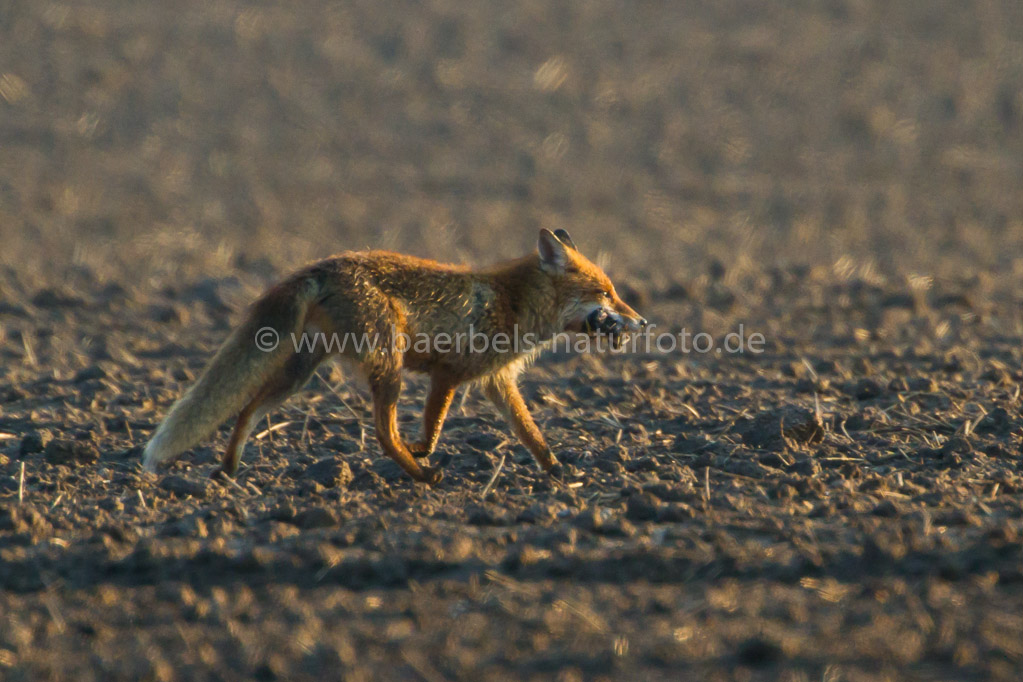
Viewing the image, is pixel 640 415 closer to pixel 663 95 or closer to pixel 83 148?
pixel 83 148

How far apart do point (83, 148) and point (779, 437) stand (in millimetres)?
13402

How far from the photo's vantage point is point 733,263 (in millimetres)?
13383

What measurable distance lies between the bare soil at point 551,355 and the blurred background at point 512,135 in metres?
0.08

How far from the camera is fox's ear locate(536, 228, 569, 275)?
7.39 metres

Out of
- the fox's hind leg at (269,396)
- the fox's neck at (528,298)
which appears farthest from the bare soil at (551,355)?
the fox's neck at (528,298)

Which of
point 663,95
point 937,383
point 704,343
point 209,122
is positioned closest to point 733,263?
point 704,343

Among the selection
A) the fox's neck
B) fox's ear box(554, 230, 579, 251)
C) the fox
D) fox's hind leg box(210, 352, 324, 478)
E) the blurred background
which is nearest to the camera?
the fox

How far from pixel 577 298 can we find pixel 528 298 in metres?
0.32

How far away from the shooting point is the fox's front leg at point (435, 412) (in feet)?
23.4

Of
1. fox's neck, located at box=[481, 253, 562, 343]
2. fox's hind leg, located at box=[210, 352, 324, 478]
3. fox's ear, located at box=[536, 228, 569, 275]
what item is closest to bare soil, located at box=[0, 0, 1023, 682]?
fox's hind leg, located at box=[210, 352, 324, 478]

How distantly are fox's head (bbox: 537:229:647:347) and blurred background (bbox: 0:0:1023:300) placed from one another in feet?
17.0

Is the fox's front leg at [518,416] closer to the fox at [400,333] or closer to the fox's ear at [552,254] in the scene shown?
the fox at [400,333]

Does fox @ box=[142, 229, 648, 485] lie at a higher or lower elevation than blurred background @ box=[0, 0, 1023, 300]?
lower

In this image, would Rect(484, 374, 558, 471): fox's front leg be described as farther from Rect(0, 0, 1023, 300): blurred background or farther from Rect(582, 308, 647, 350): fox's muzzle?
Rect(0, 0, 1023, 300): blurred background
